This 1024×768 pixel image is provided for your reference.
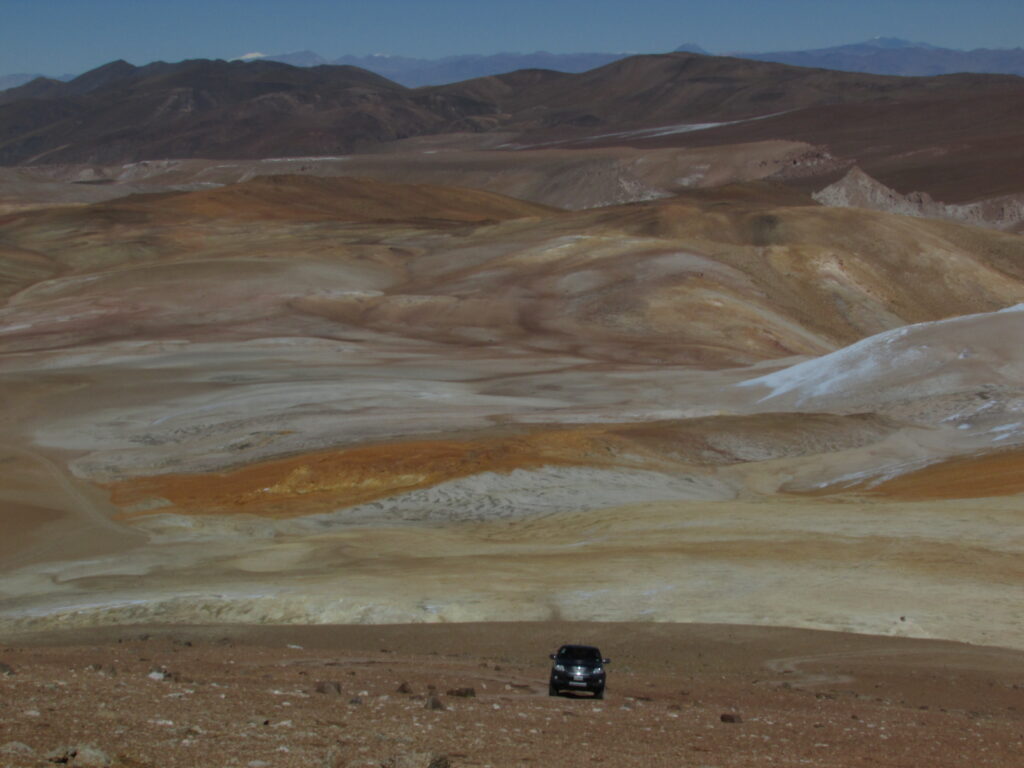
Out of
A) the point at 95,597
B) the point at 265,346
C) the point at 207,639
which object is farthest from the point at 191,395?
the point at 207,639

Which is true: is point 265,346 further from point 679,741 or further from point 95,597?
point 679,741

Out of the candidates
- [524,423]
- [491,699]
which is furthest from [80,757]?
[524,423]

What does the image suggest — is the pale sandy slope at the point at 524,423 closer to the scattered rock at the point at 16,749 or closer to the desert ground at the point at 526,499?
the desert ground at the point at 526,499

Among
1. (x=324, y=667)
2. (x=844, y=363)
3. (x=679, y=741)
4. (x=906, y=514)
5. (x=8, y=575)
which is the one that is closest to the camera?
(x=679, y=741)

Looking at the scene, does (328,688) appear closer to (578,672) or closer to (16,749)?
(578,672)

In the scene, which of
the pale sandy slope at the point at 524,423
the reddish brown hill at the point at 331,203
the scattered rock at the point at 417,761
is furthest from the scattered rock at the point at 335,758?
the reddish brown hill at the point at 331,203

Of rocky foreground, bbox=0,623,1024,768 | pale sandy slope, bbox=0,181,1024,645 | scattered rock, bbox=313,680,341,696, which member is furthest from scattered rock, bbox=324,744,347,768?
pale sandy slope, bbox=0,181,1024,645

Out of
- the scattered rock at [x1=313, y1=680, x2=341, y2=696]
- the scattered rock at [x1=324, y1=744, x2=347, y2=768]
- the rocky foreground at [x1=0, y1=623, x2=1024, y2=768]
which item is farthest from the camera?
the scattered rock at [x1=313, y1=680, x2=341, y2=696]

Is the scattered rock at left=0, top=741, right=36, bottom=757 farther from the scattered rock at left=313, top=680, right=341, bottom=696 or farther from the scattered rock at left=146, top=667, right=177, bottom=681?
the scattered rock at left=313, top=680, right=341, bottom=696
